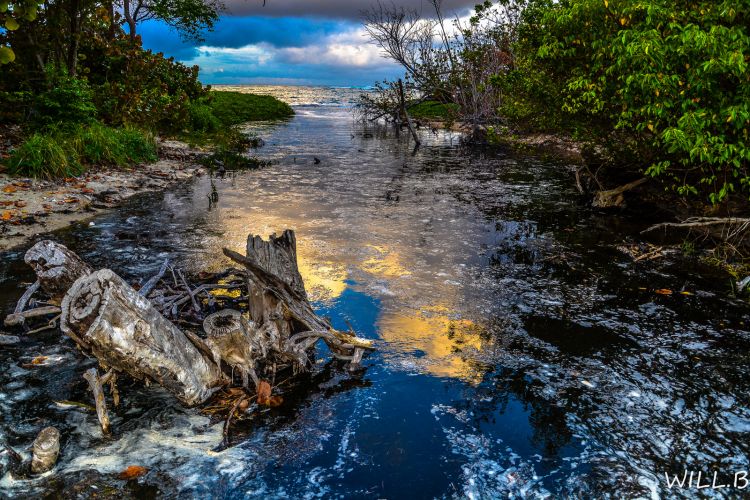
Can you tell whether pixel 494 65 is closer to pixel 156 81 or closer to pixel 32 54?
pixel 156 81

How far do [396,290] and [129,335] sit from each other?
4329 millimetres

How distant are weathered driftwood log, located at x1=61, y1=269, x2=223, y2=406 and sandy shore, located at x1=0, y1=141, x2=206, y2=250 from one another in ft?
20.6

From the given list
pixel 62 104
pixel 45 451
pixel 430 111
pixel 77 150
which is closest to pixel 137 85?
pixel 62 104

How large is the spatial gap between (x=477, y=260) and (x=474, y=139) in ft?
66.4

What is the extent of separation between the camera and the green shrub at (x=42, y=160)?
1187cm

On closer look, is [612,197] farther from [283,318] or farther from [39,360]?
[39,360]

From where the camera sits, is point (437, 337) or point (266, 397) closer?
point (266, 397)

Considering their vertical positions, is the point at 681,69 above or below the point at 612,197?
above

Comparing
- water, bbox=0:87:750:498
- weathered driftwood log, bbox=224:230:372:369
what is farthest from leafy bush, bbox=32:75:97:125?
weathered driftwood log, bbox=224:230:372:369

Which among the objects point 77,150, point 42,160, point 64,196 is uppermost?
point 77,150

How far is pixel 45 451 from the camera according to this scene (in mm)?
3709

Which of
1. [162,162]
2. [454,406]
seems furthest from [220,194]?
[454,406]

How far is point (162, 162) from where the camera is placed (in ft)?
56.9

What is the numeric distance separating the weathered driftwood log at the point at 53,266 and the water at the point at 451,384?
693 millimetres
